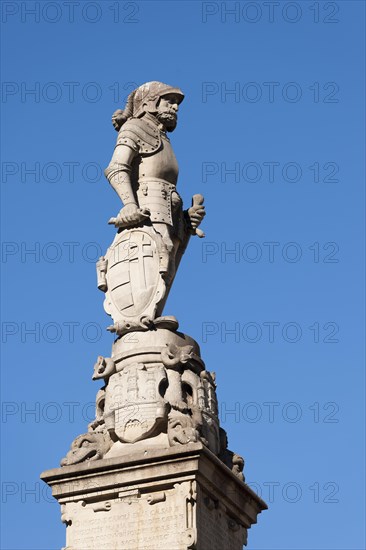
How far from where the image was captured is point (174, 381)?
20875mm

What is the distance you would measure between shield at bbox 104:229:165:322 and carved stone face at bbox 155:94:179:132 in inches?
90.8

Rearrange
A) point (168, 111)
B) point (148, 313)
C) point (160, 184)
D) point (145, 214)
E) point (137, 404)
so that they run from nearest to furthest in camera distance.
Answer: point (137, 404) → point (148, 313) → point (145, 214) → point (160, 184) → point (168, 111)

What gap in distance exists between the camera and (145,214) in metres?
22.1

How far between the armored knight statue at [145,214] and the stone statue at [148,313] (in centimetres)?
2

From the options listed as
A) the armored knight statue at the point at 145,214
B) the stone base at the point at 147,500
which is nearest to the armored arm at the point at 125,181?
the armored knight statue at the point at 145,214

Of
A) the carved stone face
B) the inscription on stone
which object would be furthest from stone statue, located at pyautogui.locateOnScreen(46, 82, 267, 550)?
the carved stone face

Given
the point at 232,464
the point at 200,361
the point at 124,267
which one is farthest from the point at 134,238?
the point at 232,464

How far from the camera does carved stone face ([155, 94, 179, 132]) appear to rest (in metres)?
23.5

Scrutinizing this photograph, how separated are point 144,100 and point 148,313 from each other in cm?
407

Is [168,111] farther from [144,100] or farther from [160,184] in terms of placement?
[160,184]

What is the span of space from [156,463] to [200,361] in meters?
2.29

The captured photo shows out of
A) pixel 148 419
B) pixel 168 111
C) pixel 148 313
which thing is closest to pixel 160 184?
pixel 168 111

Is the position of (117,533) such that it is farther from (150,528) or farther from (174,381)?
(174,381)

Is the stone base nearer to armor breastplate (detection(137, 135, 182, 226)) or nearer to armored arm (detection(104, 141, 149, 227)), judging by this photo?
armored arm (detection(104, 141, 149, 227))
